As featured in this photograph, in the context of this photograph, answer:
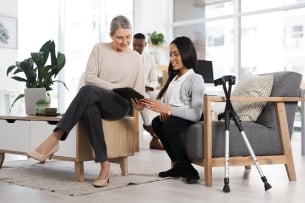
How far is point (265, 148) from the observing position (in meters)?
2.70

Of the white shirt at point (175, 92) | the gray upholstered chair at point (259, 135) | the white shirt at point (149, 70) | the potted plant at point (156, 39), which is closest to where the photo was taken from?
the gray upholstered chair at point (259, 135)

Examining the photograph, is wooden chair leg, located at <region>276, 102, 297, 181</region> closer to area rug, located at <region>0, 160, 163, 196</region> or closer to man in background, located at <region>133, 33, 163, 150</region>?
area rug, located at <region>0, 160, 163, 196</region>

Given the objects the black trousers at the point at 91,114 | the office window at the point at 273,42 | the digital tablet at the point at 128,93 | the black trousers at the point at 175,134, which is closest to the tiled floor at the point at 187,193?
the black trousers at the point at 175,134

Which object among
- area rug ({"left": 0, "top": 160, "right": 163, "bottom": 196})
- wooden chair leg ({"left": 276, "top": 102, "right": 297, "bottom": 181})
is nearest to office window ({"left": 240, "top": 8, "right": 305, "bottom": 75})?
wooden chair leg ({"left": 276, "top": 102, "right": 297, "bottom": 181})

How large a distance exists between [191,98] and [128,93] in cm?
42

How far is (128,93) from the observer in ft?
8.55

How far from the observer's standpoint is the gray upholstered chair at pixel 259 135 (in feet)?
8.30

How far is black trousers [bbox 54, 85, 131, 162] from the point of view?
2436mm

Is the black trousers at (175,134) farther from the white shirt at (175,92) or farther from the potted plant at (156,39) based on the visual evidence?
the potted plant at (156,39)

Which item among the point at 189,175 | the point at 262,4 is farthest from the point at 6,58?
the point at 189,175

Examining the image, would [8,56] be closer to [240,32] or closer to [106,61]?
[240,32]

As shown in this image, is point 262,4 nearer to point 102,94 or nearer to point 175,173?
point 175,173

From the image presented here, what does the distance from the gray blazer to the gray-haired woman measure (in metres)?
0.32

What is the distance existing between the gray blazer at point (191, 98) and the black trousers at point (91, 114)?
461mm
